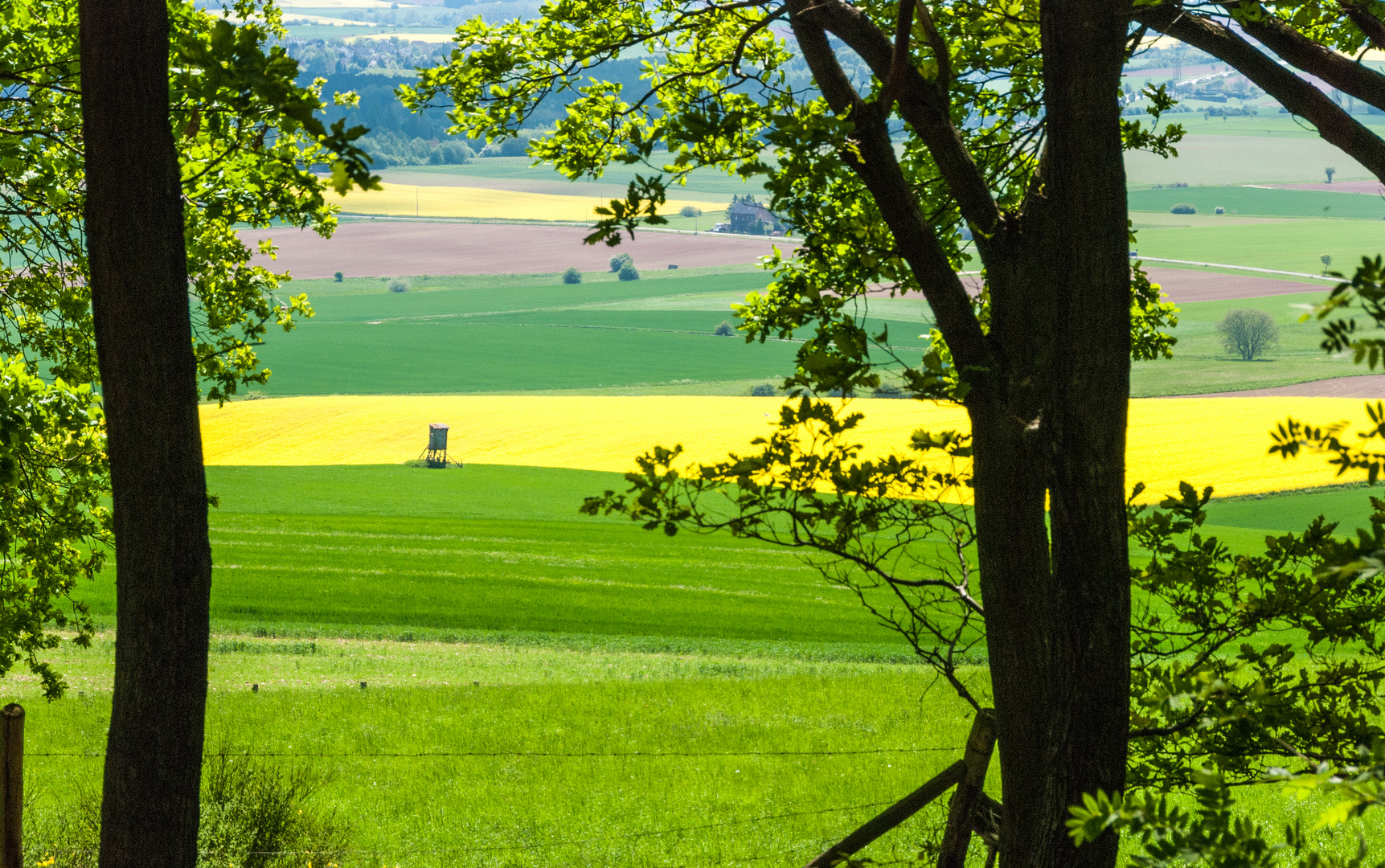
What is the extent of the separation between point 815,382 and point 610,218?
84 cm

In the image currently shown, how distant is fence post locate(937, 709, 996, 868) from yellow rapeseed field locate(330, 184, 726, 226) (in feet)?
450

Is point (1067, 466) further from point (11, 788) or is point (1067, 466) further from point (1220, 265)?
point (1220, 265)

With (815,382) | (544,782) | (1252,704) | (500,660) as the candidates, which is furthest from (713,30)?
(500,660)

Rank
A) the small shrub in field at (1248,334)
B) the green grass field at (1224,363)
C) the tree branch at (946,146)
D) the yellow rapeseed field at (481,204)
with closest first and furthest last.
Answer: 1. the tree branch at (946,146)
2. the green grass field at (1224,363)
3. the small shrub in field at (1248,334)
4. the yellow rapeseed field at (481,204)

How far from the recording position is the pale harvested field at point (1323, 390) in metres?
52.0

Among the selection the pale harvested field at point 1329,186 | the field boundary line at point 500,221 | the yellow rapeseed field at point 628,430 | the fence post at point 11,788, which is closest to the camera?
the fence post at point 11,788

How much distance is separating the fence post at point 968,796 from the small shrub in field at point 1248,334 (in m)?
67.8

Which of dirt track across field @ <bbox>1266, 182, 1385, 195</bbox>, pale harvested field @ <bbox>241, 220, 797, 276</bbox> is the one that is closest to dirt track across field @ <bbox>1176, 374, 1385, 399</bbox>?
pale harvested field @ <bbox>241, 220, 797, 276</bbox>

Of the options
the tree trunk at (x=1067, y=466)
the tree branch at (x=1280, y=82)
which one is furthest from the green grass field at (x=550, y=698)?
the tree branch at (x=1280, y=82)

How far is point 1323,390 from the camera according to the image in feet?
177

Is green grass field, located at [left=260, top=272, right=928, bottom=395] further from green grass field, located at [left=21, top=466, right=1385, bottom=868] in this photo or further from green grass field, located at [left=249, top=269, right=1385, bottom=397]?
green grass field, located at [left=21, top=466, right=1385, bottom=868]

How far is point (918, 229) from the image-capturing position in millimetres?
3977

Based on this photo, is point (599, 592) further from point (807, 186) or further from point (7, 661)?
point (807, 186)

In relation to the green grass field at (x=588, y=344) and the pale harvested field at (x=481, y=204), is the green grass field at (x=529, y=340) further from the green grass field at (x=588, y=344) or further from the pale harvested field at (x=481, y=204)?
the pale harvested field at (x=481, y=204)
